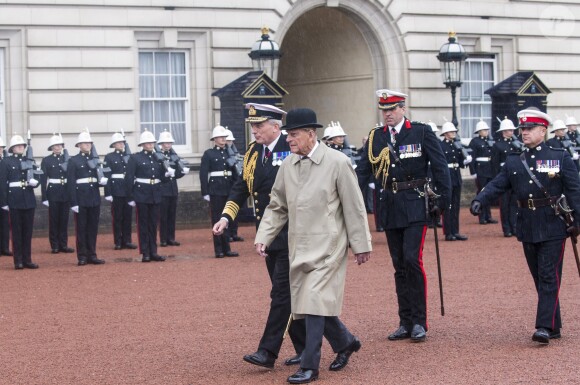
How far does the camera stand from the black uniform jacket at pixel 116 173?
18188 mm

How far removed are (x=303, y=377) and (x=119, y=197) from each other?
11.1m

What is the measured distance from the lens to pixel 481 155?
2028cm

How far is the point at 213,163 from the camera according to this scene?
1742 cm

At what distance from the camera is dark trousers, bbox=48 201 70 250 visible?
57.2ft

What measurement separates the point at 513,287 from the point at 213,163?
6.53 meters

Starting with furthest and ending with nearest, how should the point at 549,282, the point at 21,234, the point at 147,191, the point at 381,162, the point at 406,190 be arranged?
the point at 147,191 → the point at 21,234 → the point at 381,162 → the point at 406,190 → the point at 549,282

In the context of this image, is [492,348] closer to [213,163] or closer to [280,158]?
[280,158]

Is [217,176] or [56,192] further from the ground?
[217,176]

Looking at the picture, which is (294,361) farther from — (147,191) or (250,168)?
(147,191)

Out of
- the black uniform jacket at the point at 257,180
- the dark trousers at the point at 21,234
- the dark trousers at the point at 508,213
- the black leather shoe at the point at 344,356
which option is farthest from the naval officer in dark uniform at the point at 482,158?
the black leather shoe at the point at 344,356

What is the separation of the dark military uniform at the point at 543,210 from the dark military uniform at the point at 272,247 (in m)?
1.72

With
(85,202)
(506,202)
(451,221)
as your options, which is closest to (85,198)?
(85,202)

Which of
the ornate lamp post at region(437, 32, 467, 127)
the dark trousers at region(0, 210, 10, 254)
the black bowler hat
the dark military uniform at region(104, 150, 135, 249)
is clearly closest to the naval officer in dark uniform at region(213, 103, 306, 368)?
the black bowler hat

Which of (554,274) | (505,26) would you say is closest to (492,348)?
(554,274)
